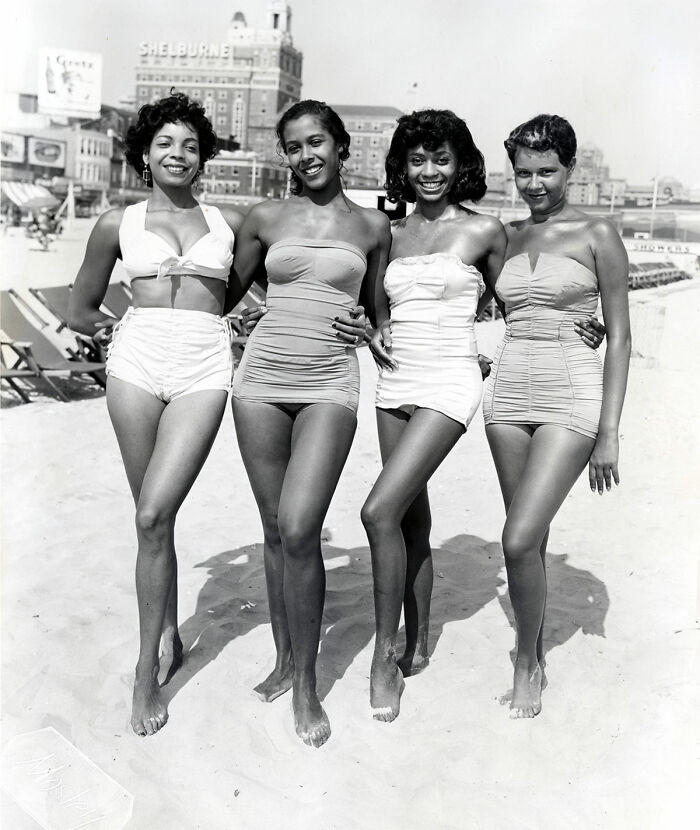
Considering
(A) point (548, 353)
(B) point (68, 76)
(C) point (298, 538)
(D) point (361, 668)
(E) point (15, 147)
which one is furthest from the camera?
(E) point (15, 147)

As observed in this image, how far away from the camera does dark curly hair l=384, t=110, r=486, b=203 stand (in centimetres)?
308

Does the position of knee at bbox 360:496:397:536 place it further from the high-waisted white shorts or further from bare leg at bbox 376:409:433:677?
the high-waisted white shorts

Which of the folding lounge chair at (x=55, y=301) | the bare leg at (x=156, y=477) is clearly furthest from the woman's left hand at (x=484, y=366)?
the folding lounge chair at (x=55, y=301)

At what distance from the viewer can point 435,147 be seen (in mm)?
3082

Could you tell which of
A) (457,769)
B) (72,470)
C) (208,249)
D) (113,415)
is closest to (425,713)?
(457,769)

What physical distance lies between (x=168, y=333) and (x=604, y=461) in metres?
1.64

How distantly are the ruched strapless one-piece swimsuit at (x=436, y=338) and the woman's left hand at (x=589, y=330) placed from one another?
39 centimetres

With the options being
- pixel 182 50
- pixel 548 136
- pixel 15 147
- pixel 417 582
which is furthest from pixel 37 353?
pixel 182 50

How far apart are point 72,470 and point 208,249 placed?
3.63 m

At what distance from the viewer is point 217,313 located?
319 centimetres

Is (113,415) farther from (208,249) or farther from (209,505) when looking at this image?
(209,505)

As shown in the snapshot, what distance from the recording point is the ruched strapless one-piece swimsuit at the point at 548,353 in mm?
3012

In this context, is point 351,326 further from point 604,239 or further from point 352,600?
Result: point 352,600

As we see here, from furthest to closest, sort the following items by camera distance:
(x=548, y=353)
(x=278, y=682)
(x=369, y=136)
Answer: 1. (x=369, y=136)
2. (x=278, y=682)
3. (x=548, y=353)
